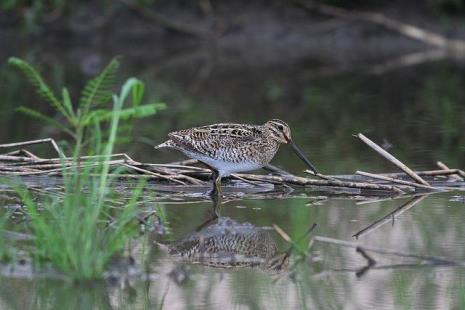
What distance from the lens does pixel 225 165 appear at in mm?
8312

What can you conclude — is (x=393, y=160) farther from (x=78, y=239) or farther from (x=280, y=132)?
(x=78, y=239)

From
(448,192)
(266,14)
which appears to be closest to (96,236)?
(448,192)

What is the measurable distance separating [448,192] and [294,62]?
36.2 feet

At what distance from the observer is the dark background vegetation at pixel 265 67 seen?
39.2 feet

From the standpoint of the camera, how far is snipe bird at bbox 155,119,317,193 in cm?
830

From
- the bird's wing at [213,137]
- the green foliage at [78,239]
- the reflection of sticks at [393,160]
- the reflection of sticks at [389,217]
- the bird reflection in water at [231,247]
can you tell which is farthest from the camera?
the bird's wing at [213,137]

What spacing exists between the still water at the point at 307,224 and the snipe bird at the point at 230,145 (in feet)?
0.99

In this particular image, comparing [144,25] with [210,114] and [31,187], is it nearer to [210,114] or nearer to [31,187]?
[210,114]

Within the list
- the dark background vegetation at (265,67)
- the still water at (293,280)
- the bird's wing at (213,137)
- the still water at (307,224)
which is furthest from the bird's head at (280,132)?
the still water at (293,280)

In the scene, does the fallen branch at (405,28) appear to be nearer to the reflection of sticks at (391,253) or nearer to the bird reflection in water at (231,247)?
the bird reflection in water at (231,247)

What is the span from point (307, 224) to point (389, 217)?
639 millimetres

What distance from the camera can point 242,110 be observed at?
1377cm

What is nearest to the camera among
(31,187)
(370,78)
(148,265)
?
(148,265)

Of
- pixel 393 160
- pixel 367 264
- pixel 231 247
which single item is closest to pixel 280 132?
pixel 393 160
